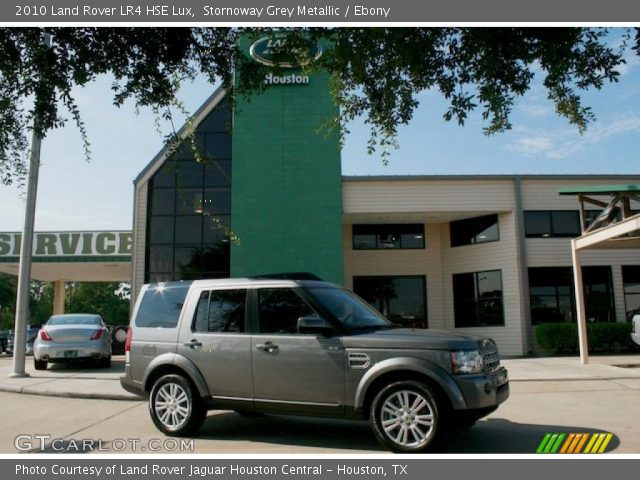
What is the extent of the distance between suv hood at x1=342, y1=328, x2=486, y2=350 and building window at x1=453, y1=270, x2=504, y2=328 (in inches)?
606

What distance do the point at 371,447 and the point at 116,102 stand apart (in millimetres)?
4740

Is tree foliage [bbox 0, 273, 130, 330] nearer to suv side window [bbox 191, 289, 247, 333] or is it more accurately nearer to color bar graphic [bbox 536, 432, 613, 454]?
suv side window [bbox 191, 289, 247, 333]

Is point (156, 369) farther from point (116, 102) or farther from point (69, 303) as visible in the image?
point (69, 303)

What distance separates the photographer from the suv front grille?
5.78 m

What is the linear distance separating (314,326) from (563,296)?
17014 millimetres

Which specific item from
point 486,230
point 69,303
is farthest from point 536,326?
point 69,303

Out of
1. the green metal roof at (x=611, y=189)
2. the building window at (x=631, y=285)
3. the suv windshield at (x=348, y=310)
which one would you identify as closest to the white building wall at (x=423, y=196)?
the building window at (x=631, y=285)

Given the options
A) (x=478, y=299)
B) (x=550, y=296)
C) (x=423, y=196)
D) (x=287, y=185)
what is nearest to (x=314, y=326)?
(x=287, y=185)

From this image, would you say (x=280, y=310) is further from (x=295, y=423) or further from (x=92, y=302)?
(x=92, y=302)

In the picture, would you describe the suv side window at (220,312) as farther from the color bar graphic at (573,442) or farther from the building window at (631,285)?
the building window at (631,285)

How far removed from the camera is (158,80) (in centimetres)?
664

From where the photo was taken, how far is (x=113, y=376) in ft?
43.1

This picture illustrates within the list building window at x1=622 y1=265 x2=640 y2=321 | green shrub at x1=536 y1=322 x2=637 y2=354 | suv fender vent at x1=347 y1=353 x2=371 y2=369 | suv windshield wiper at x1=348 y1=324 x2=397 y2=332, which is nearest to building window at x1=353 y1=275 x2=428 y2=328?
green shrub at x1=536 y1=322 x2=637 y2=354

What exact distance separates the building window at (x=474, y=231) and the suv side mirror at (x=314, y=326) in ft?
53.1
